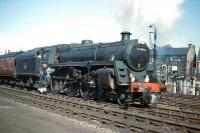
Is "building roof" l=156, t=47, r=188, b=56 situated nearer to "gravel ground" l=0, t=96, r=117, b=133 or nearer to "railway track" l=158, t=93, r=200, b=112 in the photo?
"railway track" l=158, t=93, r=200, b=112

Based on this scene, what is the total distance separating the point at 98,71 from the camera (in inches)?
631

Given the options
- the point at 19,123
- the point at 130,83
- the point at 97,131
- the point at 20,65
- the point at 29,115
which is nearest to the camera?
the point at 97,131

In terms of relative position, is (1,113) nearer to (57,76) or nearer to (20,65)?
(57,76)

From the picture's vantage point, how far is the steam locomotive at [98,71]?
15021 mm

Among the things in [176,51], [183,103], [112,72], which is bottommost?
[183,103]

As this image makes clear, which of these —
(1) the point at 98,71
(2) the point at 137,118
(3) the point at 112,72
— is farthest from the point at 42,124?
(1) the point at 98,71

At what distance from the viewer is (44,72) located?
22.4 m

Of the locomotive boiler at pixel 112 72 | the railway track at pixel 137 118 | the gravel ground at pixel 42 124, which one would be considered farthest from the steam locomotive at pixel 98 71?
the gravel ground at pixel 42 124

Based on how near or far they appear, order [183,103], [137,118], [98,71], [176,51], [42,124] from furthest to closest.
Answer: [176,51] → [183,103] → [98,71] → [137,118] → [42,124]

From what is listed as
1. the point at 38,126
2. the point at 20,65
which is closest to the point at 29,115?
the point at 38,126

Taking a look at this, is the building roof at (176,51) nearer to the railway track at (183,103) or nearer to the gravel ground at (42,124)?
the railway track at (183,103)

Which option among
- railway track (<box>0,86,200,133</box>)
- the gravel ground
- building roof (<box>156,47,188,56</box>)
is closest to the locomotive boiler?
railway track (<box>0,86,200,133</box>)

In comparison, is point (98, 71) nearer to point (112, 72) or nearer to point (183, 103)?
point (112, 72)

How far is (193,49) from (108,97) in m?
58.9
